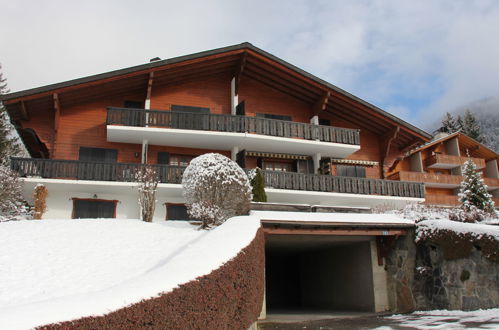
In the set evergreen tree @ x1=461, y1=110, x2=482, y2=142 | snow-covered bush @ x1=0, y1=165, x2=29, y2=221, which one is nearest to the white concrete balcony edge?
snow-covered bush @ x1=0, y1=165, x2=29, y2=221

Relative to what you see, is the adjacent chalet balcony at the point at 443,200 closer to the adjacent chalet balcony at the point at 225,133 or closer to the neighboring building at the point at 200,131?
the neighboring building at the point at 200,131

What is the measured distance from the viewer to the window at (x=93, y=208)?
2030 cm

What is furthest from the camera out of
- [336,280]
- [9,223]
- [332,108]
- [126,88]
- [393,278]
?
[332,108]

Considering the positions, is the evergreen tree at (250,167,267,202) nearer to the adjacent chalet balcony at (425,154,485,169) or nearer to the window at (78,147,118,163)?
the window at (78,147,118,163)

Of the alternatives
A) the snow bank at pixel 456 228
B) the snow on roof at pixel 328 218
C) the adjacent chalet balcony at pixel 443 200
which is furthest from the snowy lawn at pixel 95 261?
the adjacent chalet balcony at pixel 443 200

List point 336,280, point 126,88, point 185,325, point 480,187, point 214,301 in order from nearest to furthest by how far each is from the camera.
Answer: point 185,325
point 214,301
point 336,280
point 126,88
point 480,187

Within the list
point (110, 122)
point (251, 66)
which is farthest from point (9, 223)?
point (251, 66)

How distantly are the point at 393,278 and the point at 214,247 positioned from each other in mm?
9707

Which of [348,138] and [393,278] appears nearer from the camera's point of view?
[393,278]

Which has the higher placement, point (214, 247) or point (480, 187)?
point (480, 187)

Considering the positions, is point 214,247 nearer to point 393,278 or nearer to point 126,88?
point 393,278

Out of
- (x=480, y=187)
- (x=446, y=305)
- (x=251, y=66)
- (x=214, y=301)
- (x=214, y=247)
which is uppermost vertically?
(x=251, y=66)

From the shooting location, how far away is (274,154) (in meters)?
24.6

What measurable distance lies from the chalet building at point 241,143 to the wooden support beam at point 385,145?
9 cm
